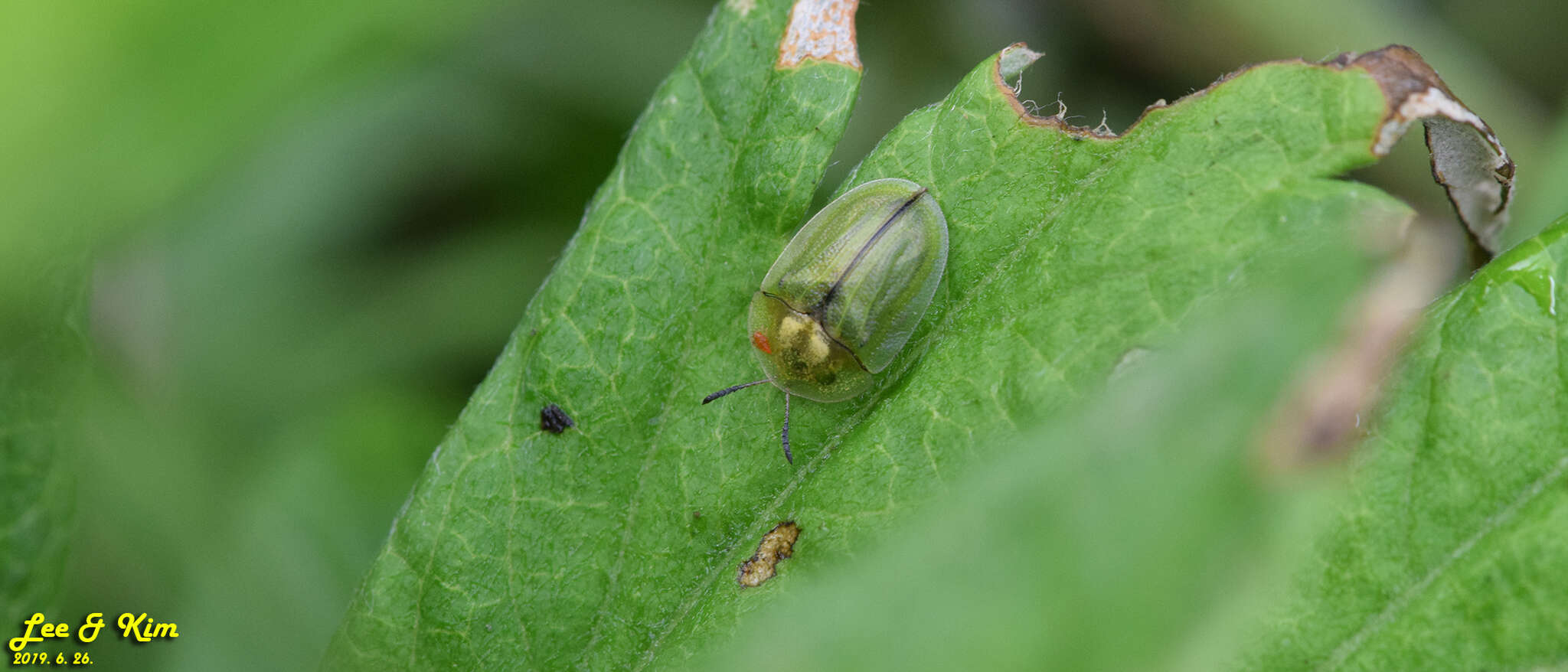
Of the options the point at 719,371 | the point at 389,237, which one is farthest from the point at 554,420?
the point at 389,237

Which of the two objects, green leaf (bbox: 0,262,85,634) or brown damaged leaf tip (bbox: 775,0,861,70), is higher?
brown damaged leaf tip (bbox: 775,0,861,70)

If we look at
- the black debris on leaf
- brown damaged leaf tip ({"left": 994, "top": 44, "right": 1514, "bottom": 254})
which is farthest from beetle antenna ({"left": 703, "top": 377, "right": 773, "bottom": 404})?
brown damaged leaf tip ({"left": 994, "top": 44, "right": 1514, "bottom": 254})

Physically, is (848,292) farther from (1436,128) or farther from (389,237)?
(389,237)

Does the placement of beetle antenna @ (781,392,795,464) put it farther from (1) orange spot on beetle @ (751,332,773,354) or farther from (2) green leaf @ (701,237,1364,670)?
Answer: (2) green leaf @ (701,237,1364,670)

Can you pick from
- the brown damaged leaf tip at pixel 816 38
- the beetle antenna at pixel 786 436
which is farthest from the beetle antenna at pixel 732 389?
the brown damaged leaf tip at pixel 816 38

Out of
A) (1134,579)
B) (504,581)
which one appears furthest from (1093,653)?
(504,581)

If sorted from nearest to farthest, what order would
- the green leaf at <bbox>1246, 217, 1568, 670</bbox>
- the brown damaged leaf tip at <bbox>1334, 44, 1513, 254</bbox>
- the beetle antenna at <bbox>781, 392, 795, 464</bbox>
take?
the green leaf at <bbox>1246, 217, 1568, 670</bbox>
the brown damaged leaf tip at <bbox>1334, 44, 1513, 254</bbox>
the beetle antenna at <bbox>781, 392, 795, 464</bbox>

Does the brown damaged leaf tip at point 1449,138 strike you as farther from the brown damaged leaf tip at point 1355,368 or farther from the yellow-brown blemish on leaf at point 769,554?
the yellow-brown blemish on leaf at point 769,554
